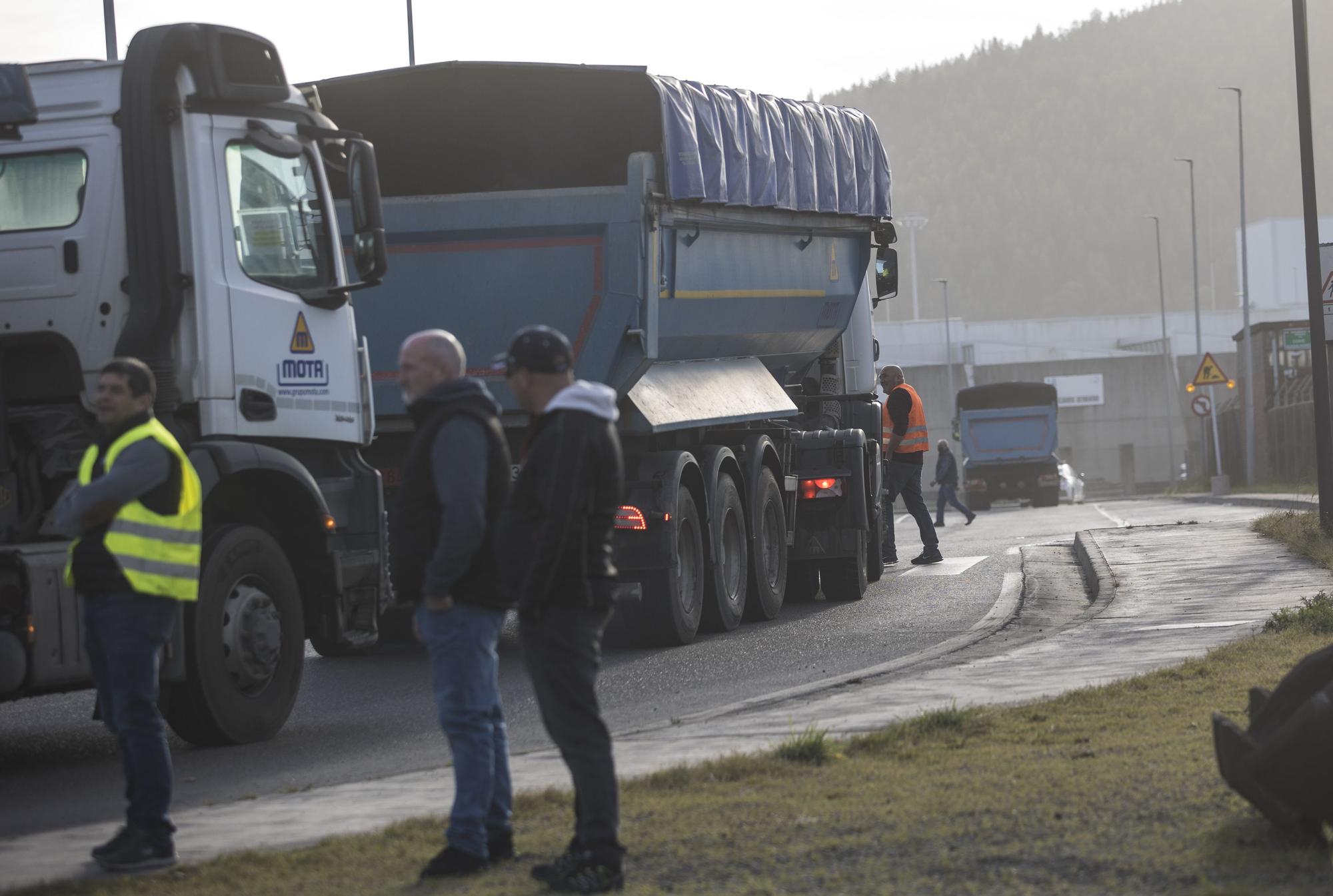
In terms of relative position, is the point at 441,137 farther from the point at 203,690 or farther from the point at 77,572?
the point at 77,572

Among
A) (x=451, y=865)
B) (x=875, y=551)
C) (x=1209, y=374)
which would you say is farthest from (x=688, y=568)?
(x=1209, y=374)

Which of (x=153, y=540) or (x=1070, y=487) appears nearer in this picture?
(x=153, y=540)

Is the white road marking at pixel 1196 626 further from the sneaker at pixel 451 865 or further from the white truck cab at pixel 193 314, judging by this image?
the sneaker at pixel 451 865

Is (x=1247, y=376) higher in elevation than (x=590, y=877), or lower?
higher

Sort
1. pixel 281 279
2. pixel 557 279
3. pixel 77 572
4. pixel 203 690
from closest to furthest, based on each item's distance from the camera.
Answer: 1. pixel 77 572
2. pixel 203 690
3. pixel 281 279
4. pixel 557 279

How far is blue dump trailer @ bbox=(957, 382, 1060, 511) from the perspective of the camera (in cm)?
4778

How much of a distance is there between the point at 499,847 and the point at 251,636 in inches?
140

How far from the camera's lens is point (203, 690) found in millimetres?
8648

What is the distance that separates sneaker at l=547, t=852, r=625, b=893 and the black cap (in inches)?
52.9

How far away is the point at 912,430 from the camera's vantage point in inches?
784

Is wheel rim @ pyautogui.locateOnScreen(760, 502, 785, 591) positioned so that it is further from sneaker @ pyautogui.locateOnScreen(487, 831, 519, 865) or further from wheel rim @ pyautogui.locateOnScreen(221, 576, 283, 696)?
sneaker @ pyautogui.locateOnScreen(487, 831, 519, 865)

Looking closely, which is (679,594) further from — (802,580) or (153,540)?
(153,540)

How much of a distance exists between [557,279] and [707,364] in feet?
7.73

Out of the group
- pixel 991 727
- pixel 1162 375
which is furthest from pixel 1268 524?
pixel 1162 375
